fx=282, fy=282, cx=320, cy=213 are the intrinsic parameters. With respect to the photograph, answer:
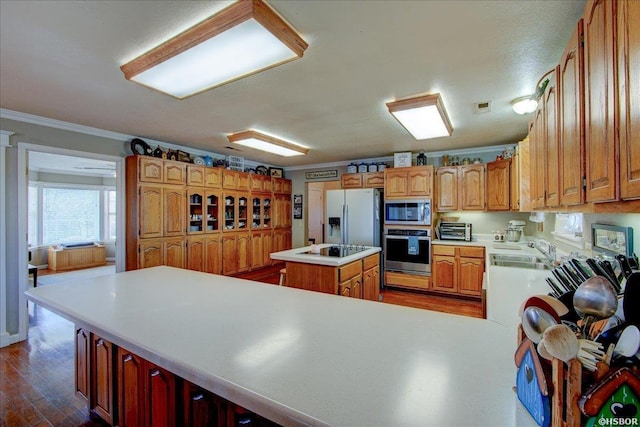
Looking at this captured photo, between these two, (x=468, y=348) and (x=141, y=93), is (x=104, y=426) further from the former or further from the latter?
(x=141, y=93)

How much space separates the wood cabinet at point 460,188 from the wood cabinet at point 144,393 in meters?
4.46

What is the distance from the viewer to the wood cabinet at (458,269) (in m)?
4.24

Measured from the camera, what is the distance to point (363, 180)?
5.25 m

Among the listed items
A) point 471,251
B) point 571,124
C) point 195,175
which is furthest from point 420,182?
point 195,175

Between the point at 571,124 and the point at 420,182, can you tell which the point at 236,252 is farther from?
Result: the point at 571,124

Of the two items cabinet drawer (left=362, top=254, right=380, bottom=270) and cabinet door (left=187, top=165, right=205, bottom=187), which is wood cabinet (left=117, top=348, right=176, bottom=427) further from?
cabinet door (left=187, top=165, right=205, bottom=187)

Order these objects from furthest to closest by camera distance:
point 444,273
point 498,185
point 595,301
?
point 444,273
point 498,185
point 595,301

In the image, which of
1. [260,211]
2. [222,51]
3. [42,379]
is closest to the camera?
[222,51]

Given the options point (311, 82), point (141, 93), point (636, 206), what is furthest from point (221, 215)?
point (636, 206)

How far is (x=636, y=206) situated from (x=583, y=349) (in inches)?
17.6

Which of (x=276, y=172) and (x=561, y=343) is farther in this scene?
(x=276, y=172)

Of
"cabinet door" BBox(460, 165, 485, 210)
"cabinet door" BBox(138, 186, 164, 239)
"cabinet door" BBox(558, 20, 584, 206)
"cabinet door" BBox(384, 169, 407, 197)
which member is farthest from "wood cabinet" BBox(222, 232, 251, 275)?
"cabinet door" BBox(558, 20, 584, 206)

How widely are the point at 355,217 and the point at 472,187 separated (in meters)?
1.91

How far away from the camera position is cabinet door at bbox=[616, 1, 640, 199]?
67 centimetres
